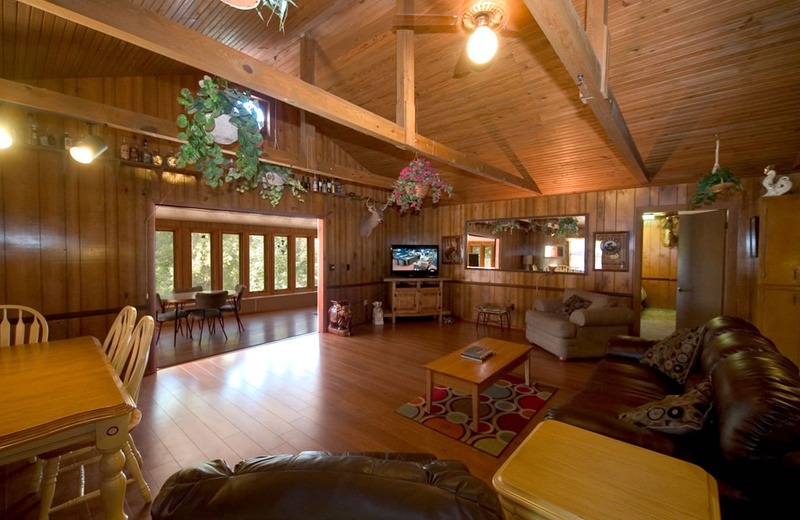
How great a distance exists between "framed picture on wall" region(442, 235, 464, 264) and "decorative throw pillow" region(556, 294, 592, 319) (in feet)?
8.34

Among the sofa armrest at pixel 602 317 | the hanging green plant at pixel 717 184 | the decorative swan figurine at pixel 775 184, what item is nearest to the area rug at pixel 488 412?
the sofa armrest at pixel 602 317

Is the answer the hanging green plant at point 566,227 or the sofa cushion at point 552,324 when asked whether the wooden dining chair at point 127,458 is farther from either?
the hanging green plant at point 566,227

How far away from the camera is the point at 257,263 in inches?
338

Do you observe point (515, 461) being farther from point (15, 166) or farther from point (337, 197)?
point (337, 197)

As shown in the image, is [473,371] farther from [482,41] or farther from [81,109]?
[81,109]

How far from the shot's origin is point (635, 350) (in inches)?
121

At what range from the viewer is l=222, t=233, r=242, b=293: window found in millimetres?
8031

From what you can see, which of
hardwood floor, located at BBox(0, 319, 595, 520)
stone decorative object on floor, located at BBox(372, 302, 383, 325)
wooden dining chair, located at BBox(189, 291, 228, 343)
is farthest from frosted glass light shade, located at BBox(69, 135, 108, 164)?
stone decorative object on floor, located at BBox(372, 302, 383, 325)

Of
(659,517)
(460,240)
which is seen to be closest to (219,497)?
(659,517)

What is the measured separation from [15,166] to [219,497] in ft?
14.7

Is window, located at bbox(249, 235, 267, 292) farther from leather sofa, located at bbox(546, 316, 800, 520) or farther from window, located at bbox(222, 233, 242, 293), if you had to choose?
leather sofa, located at bbox(546, 316, 800, 520)

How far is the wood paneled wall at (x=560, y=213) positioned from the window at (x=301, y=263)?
3.39 metres

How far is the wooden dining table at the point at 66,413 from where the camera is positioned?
1.28 meters

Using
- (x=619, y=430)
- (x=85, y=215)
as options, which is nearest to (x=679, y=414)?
(x=619, y=430)
